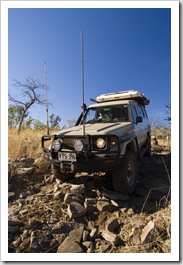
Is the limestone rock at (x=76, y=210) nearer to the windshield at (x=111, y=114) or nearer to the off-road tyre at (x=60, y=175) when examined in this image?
the off-road tyre at (x=60, y=175)

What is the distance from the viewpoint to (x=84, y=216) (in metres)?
2.89

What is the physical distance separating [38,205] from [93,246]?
51.7 inches

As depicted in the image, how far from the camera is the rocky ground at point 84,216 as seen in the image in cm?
229

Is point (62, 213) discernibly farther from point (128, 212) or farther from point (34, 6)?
point (34, 6)

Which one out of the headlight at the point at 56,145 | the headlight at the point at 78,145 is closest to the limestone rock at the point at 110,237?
the headlight at the point at 78,145

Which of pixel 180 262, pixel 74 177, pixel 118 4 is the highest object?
pixel 118 4

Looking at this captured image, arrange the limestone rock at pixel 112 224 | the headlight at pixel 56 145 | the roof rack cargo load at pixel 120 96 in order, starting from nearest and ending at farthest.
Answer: the limestone rock at pixel 112 224 → the headlight at pixel 56 145 → the roof rack cargo load at pixel 120 96

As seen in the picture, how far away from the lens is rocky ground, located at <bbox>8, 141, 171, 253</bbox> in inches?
90.4

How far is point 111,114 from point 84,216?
246cm

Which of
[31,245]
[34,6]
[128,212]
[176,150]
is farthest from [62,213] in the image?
[34,6]

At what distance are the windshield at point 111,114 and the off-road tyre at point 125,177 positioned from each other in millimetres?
1071

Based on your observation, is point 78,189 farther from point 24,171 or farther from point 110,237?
point 24,171

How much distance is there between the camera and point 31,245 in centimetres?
230

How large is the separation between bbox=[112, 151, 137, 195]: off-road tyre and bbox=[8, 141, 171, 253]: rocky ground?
0.14 meters
